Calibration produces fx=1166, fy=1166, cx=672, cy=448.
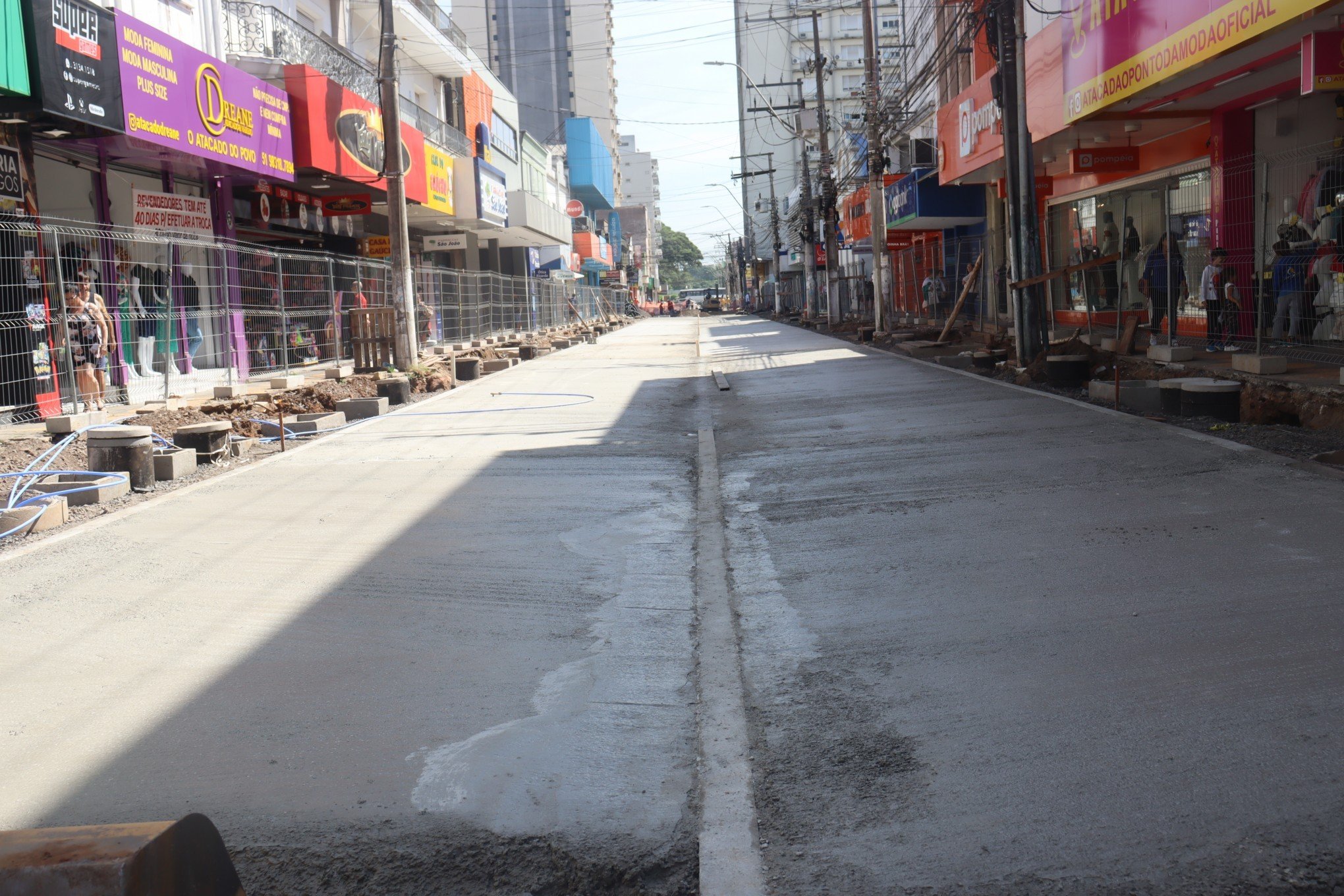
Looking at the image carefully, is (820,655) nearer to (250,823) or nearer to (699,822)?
(699,822)

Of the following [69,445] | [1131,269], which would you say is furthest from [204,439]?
[1131,269]

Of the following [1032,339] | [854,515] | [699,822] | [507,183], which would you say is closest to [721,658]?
[699,822]

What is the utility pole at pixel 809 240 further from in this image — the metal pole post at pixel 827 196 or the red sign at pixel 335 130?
the red sign at pixel 335 130

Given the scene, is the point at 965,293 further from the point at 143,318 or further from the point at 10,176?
the point at 10,176

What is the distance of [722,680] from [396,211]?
54.5 feet

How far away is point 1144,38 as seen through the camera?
13914 millimetres

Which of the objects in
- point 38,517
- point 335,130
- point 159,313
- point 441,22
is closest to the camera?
point 38,517

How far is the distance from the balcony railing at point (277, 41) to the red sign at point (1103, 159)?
1214cm

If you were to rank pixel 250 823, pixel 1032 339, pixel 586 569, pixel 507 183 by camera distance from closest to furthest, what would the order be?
pixel 250 823
pixel 586 569
pixel 1032 339
pixel 507 183

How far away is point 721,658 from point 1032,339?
12817mm

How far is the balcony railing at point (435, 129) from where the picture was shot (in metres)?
29.2

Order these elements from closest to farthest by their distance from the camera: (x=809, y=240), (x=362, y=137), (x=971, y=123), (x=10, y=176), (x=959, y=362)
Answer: (x=10, y=176), (x=959, y=362), (x=971, y=123), (x=362, y=137), (x=809, y=240)

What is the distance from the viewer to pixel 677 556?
20.7 feet

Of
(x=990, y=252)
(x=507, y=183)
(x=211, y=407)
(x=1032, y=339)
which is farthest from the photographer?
(x=507, y=183)
